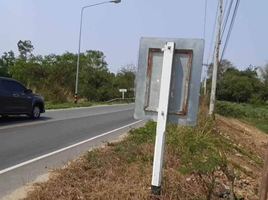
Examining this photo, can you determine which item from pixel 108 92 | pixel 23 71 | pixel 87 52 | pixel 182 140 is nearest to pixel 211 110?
pixel 182 140

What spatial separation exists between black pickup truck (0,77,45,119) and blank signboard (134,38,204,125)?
9.93 metres

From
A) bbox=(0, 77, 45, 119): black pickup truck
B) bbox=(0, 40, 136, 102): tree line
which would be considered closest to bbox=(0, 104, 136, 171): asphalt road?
bbox=(0, 77, 45, 119): black pickup truck

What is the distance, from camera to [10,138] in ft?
30.5

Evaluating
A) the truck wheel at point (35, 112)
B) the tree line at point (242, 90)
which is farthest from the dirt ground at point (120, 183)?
the tree line at point (242, 90)

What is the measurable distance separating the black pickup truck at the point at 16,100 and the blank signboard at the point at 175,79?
993cm

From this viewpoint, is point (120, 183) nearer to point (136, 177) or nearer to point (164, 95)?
point (136, 177)

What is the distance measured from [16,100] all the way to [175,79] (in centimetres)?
1082

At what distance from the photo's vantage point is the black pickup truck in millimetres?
12586

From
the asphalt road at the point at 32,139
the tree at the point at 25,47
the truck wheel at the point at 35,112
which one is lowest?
the asphalt road at the point at 32,139

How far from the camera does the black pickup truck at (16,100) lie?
12.6m

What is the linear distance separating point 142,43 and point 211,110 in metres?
13.3

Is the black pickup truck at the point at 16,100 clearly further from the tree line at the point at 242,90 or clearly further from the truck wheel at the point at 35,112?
the tree line at the point at 242,90

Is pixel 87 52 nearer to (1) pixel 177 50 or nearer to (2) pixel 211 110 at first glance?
(2) pixel 211 110

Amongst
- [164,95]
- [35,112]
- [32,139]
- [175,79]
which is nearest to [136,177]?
[164,95]
